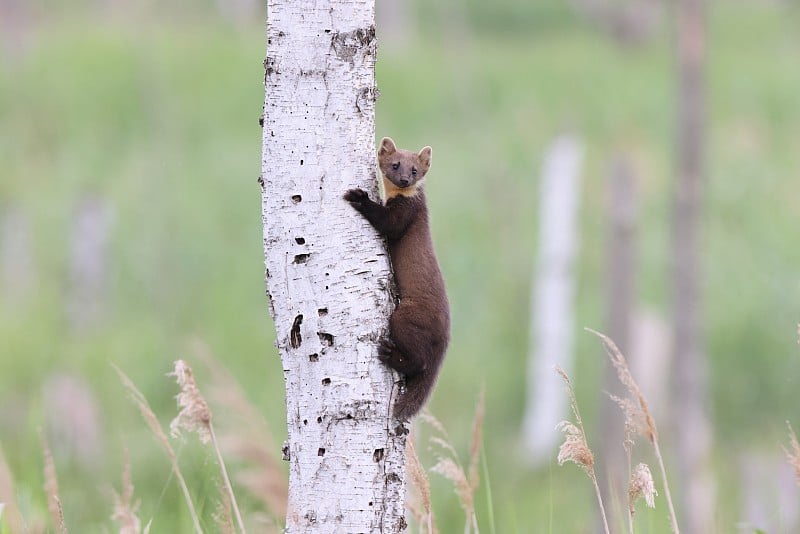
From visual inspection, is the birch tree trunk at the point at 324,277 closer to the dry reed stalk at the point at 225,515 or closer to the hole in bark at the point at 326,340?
the hole in bark at the point at 326,340

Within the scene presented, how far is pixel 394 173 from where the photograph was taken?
13.0ft

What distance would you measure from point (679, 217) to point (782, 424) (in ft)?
12.3

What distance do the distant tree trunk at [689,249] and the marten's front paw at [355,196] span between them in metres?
5.21

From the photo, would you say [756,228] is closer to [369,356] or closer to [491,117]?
[491,117]

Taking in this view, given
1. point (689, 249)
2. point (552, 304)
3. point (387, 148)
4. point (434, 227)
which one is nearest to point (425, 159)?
point (387, 148)

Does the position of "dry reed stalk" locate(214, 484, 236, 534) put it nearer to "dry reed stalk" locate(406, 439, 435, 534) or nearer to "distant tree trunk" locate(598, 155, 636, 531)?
"dry reed stalk" locate(406, 439, 435, 534)

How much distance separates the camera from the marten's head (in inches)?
155

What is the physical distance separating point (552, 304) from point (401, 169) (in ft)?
20.5

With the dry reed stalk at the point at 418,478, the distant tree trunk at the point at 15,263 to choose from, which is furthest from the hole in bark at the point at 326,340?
the distant tree trunk at the point at 15,263

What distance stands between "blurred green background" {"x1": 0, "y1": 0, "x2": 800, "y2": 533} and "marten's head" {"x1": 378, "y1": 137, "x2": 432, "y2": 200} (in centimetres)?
132

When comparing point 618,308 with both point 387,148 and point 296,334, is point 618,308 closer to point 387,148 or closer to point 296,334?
point 387,148

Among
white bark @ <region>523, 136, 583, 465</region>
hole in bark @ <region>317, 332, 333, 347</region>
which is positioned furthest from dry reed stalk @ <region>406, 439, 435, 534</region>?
white bark @ <region>523, 136, 583, 465</region>

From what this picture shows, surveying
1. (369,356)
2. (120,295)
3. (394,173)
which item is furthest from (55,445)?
(369,356)

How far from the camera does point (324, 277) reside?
3.04m
